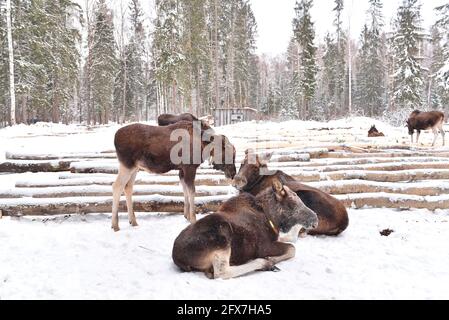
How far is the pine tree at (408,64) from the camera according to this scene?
38406 mm

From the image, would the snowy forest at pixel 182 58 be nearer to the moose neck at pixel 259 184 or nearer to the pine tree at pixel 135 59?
the pine tree at pixel 135 59

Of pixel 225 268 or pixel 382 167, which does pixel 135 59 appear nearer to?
pixel 382 167

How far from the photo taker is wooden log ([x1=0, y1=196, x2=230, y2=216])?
6488mm

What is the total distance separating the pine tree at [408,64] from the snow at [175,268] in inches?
1426

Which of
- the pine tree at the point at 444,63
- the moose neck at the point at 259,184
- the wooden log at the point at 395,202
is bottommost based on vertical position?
the wooden log at the point at 395,202

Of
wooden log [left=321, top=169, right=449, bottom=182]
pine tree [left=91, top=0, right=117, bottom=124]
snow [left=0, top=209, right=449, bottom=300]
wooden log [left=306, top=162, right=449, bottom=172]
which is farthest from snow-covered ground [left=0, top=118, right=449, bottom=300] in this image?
pine tree [left=91, top=0, right=117, bottom=124]

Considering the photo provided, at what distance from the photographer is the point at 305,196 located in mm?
5949

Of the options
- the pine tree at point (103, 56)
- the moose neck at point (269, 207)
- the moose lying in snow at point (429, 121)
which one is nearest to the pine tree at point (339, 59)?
the pine tree at point (103, 56)

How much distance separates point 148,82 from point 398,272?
55.0m

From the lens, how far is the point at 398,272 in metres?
4.48

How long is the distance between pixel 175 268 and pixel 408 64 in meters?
41.4
